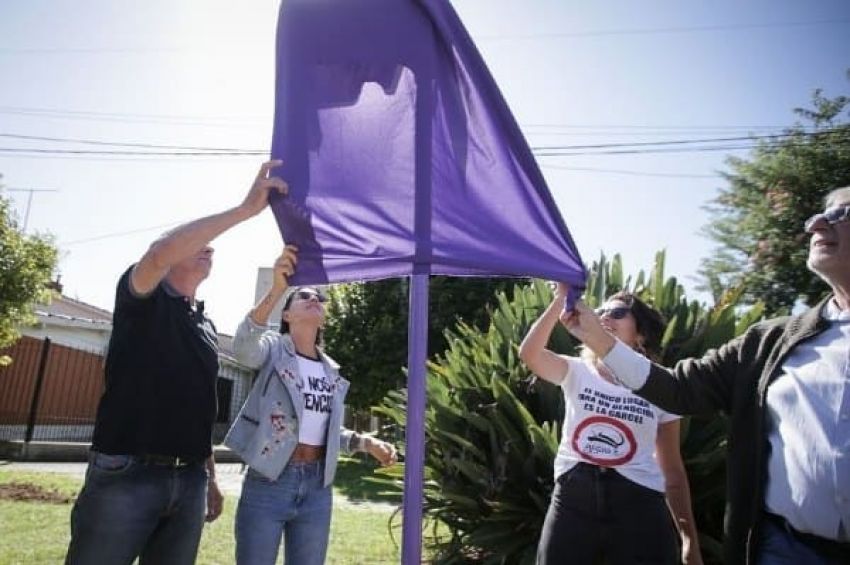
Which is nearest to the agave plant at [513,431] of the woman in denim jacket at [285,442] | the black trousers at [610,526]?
the black trousers at [610,526]

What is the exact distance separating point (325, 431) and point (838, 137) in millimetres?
13441

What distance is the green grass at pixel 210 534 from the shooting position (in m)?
5.02

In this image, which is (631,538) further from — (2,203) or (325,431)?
(2,203)

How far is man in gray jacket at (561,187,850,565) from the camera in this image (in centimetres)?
179

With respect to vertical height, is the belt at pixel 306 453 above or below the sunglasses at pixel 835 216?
below

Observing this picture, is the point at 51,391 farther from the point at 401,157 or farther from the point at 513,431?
the point at 401,157

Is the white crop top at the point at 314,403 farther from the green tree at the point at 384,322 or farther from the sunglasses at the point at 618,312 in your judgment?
the green tree at the point at 384,322

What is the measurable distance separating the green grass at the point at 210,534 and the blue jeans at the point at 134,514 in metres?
2.17

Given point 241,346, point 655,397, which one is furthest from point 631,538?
point 241,346

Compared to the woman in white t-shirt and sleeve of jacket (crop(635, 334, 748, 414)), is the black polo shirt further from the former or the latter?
sleeve of jacket (crop(635, 334, 748, 414))

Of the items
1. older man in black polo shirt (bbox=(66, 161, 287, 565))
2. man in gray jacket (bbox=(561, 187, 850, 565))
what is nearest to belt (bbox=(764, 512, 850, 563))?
man in gray jacket (bbox=(561, 187, 850, 565))

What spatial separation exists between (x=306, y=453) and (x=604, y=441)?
4.62 ft

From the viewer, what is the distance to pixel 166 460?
238cm

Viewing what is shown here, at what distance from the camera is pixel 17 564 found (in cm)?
452
